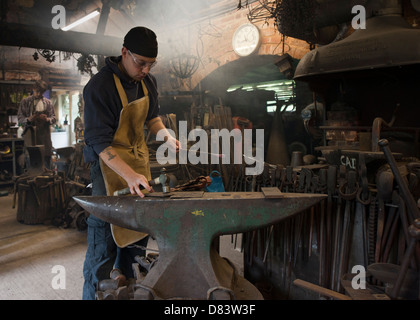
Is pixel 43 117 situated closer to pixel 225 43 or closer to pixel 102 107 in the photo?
pixel 225 43

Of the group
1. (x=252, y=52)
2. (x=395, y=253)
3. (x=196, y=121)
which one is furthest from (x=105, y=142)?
(x=252, y=52)

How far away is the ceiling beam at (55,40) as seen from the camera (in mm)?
3834

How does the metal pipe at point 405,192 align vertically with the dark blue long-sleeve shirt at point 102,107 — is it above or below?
below

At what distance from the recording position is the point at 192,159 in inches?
162

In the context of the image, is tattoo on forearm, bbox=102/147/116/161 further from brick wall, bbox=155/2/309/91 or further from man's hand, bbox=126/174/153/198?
brick wall, bbox=155/2/309/91

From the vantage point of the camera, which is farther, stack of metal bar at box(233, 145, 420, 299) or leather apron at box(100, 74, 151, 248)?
leather apron at box(100, 74, 151, 248)

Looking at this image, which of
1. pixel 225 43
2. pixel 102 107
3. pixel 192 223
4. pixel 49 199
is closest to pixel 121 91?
pixel 102 107

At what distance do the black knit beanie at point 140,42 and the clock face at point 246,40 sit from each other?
4.08 metres

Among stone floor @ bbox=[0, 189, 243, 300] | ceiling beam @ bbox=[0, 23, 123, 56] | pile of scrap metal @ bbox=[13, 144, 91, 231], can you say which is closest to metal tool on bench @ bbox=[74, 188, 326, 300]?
stone floor @ bbox=[0, 189, 243, 300]

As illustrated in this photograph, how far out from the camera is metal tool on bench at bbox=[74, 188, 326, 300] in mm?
1563

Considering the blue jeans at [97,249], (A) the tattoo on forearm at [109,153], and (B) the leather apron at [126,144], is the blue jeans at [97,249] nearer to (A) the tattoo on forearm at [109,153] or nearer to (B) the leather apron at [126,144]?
(B) the leather apron at [126,144]

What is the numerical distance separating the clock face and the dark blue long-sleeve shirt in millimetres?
4044

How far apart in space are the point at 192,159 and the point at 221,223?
255 cm

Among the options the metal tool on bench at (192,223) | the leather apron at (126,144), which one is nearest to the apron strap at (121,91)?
the leather apron at (126,144)
